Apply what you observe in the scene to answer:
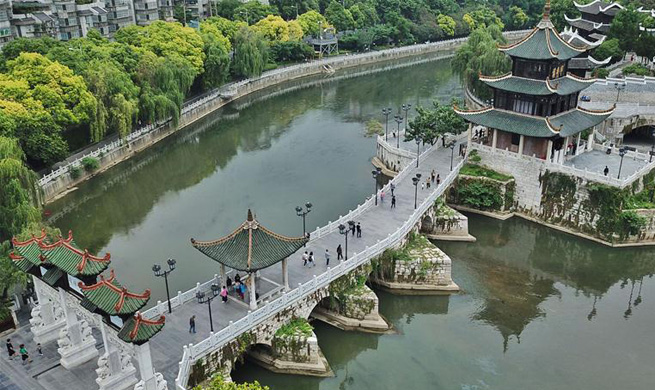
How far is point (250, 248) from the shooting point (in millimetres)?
32125

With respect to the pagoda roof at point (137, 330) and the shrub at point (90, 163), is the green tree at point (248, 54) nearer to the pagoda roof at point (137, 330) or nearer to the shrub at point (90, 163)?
the shrub at point (90, 163)

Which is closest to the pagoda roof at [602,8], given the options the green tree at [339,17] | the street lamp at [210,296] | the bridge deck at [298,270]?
the green tree at [339,17]

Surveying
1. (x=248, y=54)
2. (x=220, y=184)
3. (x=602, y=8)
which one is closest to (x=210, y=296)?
(x=220, y=184)

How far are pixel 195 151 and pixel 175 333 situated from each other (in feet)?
137

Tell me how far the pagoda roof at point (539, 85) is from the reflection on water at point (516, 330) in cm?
1239

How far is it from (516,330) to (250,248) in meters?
17.8

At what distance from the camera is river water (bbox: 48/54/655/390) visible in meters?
34.0

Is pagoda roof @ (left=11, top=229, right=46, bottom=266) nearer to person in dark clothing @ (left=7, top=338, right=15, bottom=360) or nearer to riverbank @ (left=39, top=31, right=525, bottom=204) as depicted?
person in dark clothing @ (left=7, top=338, right=15, bottom=360)

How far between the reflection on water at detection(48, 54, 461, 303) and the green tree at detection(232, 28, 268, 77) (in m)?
7.36

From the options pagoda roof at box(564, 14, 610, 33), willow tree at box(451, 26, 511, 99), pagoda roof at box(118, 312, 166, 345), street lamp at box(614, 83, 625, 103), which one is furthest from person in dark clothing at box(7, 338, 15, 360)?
pagoda roof at box(564, 14, 610, 33)

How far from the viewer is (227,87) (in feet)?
303

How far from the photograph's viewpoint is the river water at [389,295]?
34031 mm

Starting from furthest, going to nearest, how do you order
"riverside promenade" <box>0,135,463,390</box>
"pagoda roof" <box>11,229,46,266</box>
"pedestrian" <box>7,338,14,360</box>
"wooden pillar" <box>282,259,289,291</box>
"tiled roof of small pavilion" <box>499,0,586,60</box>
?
"tiled roof of small pavilion" <box>499,0,586,60</box>
"wooden pillar" <box>282,259,289,291</box>
"pedestrian" <box>7,338,14,360</box>
"riverside promenade" <box>0,135,463,390</box>
"pagoda roof" <box>11,229,46,266</box>

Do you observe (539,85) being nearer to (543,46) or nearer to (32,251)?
(543,46)
